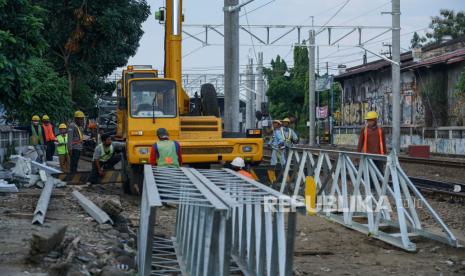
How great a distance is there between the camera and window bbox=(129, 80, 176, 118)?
1652cm

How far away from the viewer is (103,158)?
1753 centimetres

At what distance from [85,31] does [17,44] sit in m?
19.2

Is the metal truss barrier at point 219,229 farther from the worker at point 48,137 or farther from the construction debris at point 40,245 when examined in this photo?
the worker at point 48,137

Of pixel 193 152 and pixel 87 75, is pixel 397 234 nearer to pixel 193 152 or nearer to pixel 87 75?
pixel 193 152

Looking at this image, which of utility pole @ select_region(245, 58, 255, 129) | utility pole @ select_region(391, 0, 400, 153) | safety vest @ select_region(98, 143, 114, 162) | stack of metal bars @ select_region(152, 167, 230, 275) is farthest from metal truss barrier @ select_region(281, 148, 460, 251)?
utility pole @ select_region(245, 58, 255, 129)

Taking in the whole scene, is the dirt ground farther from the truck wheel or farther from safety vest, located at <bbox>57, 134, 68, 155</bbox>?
safety vest, located at <bbox>57, 134, 68, 155</bbox>

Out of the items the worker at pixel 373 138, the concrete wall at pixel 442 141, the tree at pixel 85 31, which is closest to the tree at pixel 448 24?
the concrete wall at pixel 442 141

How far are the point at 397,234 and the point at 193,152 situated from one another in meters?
→ 6.14

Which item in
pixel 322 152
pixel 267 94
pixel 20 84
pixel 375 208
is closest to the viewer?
pixel 20 84

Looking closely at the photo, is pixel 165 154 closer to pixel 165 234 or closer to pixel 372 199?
pixel 165 234

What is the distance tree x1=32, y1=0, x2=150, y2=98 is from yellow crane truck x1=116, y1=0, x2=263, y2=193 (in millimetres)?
11084

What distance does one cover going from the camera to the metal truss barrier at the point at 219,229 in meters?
6.28

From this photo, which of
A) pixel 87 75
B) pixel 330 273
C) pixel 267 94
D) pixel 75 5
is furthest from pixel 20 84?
pixel 267 94

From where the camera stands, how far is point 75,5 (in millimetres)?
28469
